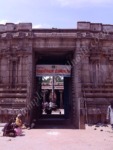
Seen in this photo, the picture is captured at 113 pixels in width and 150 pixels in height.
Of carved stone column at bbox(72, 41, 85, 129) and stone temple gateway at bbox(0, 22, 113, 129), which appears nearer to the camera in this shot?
carved stone column at bbox(72, 41, 85, 129)

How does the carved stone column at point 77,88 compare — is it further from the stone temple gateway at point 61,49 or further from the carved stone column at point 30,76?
the carved stone column at point 30,76

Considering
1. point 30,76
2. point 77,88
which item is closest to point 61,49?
point 30,76

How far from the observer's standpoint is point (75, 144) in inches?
431

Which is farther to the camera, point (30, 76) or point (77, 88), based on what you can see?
point (30, 76)

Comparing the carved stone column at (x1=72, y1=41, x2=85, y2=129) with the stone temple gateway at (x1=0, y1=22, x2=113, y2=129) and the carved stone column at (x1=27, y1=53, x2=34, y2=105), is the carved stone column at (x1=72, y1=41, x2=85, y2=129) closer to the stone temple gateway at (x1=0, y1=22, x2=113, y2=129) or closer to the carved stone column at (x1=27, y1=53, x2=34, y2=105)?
the stone temple gateway at (x1=0, y1=22, x2=113, y2=129)

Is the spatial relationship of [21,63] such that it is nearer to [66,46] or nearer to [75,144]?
[66,46]

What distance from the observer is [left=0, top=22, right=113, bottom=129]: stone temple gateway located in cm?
1742

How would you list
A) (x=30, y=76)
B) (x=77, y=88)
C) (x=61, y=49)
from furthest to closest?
1. (x=61, y=49)
2. (x=30, y=76)
3. (x=77, y=88)

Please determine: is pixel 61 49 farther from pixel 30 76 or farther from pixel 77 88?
pixel 77 88

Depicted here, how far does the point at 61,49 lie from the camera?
18062 mm

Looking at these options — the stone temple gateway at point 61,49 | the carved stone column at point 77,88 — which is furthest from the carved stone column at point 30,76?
the carved stone column at point 77,88

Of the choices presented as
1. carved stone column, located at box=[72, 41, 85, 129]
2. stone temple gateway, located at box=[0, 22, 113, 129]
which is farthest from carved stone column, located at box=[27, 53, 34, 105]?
carved stone column, located at box=[72, 41, 85, 129]

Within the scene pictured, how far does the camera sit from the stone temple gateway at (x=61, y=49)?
17422 millimetres

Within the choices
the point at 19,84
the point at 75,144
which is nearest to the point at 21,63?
the point at 19,84
